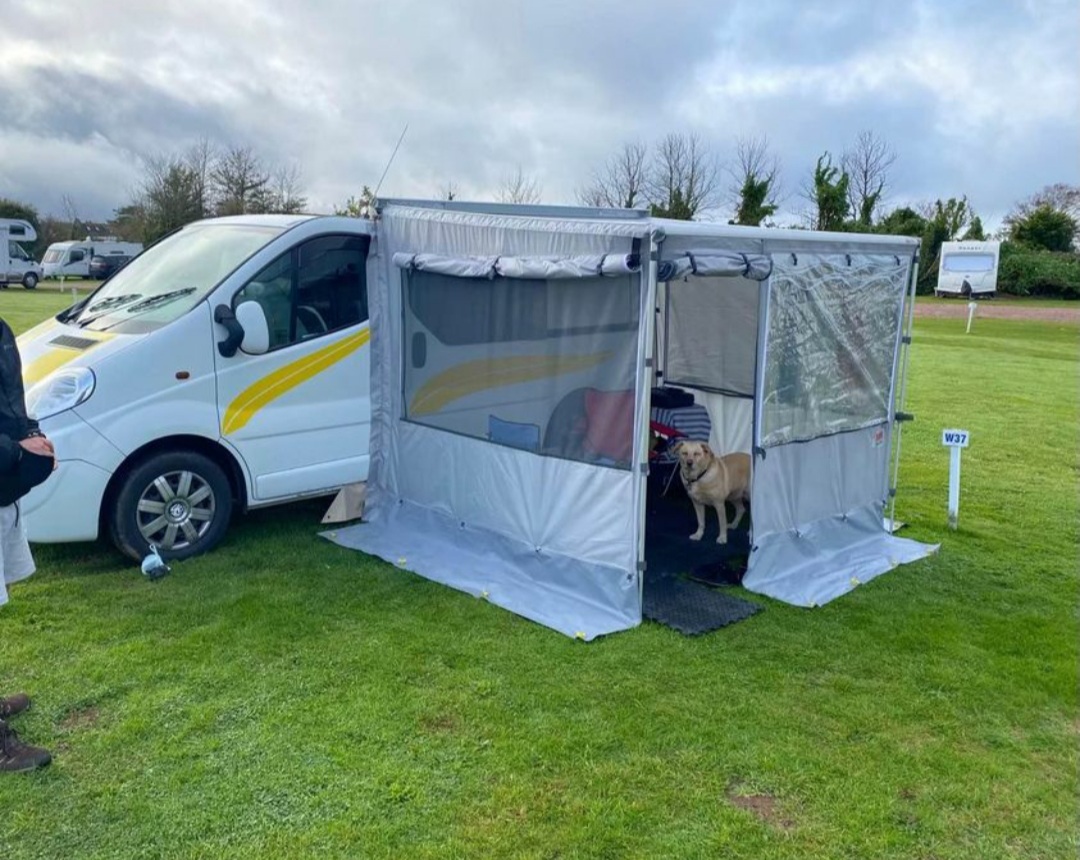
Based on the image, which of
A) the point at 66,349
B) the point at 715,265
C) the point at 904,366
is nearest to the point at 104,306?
the point at 66,349

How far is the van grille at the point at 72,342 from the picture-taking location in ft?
16.4

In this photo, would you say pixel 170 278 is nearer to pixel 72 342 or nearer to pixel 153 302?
pixel 153 302

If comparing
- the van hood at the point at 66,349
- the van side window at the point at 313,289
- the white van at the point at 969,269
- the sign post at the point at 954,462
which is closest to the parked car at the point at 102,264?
the white van at the point at 969,269

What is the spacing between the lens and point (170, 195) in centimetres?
3781

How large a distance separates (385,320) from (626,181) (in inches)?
1308

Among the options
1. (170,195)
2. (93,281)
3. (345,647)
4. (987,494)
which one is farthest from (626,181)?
(345,647)

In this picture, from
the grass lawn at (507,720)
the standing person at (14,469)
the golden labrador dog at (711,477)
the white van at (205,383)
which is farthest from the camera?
the golden labrador dog at (711,477)

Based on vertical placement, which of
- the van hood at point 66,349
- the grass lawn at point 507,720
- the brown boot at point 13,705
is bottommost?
the grass lawn at point 507,720

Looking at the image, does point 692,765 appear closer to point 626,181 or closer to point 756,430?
Answer: point 756,430

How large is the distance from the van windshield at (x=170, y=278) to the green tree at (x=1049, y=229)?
1679 inches

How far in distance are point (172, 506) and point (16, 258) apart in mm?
36314

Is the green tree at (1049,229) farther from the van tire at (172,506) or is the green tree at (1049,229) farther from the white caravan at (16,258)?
the white caravan at (16,258)

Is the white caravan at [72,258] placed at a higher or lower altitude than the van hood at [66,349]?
higher

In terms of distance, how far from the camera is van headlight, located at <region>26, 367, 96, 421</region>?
15.3 ft
